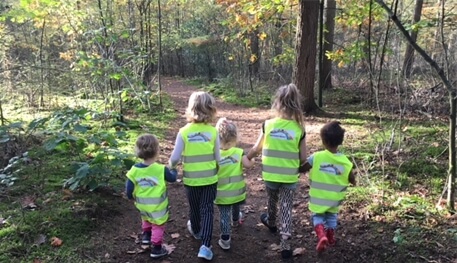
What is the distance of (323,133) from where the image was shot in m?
4.02

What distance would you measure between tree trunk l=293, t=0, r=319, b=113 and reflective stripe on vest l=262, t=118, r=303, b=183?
630 centimetres

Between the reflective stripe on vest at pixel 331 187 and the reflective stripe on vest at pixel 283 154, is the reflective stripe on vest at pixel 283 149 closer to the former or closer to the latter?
the reflective stripe on vest at pixel 283 154

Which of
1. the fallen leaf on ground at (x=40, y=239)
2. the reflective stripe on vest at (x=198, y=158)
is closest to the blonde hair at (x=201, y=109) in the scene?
the reflective stripe on vest at (x=198, y=158)

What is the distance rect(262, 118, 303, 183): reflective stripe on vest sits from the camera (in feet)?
13.3

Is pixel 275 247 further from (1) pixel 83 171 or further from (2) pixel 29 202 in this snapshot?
(2) pixel 29 202

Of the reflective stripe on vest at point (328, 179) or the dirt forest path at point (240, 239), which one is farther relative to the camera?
the dirt forest path at point (240, 239)

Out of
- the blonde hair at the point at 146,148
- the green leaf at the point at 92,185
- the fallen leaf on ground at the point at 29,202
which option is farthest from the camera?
the green leaf at the point at 92,185

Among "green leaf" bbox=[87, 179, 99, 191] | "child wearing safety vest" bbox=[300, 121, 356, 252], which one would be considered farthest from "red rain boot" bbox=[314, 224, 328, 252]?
"green leaf" bbox=[87, 179, 99, 191]

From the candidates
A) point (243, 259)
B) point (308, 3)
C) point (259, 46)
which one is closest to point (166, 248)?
point (243, 259)

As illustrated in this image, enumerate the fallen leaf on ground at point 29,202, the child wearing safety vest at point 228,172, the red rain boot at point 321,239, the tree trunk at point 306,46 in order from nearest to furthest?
the red rain boot at point 321,239 < the child wearing safety vest at point 228,172 < the fallen leaf on ground at point 29,202 < the tree trunk at point 306,46

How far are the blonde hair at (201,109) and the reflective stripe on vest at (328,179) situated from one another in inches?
47.4

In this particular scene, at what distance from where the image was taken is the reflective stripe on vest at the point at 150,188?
393 centimetres

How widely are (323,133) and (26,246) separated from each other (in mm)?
3294

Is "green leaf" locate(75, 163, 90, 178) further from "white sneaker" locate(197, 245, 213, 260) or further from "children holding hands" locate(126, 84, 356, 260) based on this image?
"white sneaker" locate(197, 245, 213, 260)
